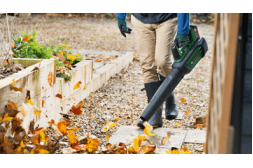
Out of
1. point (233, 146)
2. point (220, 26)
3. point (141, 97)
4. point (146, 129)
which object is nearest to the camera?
point (233, 146)

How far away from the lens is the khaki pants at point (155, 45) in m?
2.73

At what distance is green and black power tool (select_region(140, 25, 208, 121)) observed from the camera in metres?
2.57

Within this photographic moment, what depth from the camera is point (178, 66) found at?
2.60 metres

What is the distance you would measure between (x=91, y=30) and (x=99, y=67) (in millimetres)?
4884

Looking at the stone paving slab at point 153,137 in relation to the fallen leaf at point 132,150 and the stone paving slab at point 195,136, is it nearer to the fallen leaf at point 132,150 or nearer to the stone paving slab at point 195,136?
the stone paving slab at point 195,136

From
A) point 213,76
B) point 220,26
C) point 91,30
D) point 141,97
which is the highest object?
point 91,30

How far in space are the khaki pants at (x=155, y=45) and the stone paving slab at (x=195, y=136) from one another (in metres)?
0.60

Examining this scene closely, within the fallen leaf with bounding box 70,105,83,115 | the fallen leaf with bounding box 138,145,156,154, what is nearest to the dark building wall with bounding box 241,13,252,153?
the fallen leaf with bounding box 138,145,156,154

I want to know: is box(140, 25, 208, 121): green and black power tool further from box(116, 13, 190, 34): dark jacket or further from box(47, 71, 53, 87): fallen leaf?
box(47, 71, 53, 87): fallen leaf

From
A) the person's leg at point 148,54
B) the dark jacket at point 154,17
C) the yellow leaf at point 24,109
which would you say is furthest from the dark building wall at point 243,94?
the yellow leaf at point 24,109

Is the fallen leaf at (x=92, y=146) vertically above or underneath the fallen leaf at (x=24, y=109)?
underneath

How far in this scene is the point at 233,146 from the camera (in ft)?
3.98

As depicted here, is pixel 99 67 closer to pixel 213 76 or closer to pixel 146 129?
pixel 146 129

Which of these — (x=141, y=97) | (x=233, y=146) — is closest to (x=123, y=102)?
(x=141, y=97)
